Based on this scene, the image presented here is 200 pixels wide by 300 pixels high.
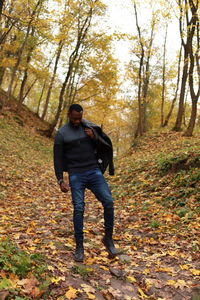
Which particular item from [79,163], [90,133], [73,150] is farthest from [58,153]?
[90,133]

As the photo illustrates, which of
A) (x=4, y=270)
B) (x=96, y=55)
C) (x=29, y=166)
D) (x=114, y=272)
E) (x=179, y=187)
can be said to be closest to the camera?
(x=4, y=270)

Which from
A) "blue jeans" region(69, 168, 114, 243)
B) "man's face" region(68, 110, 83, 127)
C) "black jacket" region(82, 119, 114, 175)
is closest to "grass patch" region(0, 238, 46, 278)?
"blue jeans" region(69, 168, 114, 243)

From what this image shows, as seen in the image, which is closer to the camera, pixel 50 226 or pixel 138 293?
pixel 138 293

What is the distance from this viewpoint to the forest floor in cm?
364

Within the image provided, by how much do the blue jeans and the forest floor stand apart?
2.04ft

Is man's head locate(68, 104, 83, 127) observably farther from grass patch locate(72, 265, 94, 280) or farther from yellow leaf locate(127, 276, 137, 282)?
yellow leaf locate(127, 276, 137, 282)

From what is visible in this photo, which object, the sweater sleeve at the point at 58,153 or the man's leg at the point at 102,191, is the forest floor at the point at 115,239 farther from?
the sweater sleeve at the point at 58,153

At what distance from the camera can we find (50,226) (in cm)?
656

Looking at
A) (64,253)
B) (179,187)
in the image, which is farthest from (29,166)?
(64,253)

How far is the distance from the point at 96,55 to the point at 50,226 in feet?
66.8

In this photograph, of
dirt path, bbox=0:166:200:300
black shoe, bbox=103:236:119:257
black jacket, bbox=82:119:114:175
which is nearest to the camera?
dirt path, bbox=0:166:200:300

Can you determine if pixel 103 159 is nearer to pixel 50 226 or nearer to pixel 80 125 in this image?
pixel 80 125

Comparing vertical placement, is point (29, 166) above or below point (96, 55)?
below

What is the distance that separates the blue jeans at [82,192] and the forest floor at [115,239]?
62 cm
